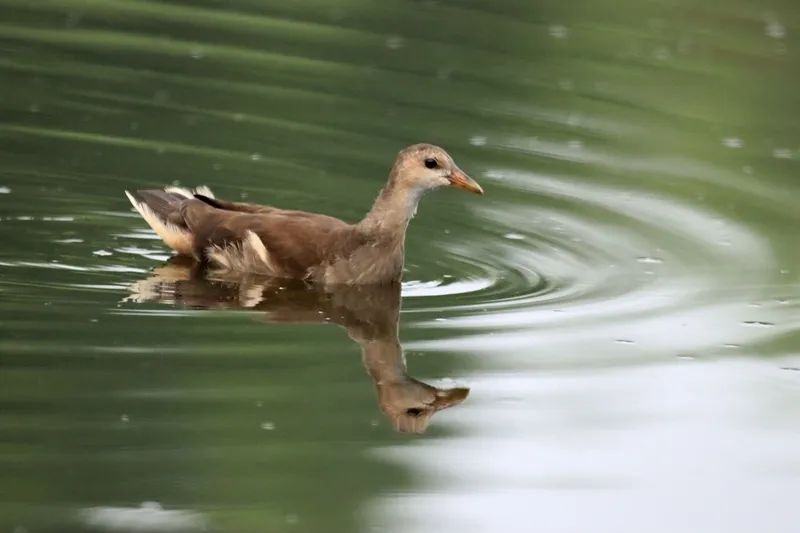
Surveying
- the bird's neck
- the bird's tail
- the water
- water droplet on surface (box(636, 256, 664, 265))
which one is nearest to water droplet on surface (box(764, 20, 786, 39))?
the water

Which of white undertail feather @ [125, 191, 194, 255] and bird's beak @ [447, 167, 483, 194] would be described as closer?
bird's beak @ [447, 167, 483, 194]

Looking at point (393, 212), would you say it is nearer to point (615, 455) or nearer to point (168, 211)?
point (168, 211)

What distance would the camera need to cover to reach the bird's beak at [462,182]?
10.9m

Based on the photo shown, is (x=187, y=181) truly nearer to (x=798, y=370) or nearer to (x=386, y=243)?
(x=386, y=243)

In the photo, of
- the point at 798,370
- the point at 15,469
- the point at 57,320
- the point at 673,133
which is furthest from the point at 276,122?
the point at 15,469

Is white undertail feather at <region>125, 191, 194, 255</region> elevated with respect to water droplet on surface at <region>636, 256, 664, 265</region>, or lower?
elevated

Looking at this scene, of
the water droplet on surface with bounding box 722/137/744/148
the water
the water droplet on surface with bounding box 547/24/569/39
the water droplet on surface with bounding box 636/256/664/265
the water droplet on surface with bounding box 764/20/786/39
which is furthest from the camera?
the water droplet on surface with bounding box 764/20/786/39

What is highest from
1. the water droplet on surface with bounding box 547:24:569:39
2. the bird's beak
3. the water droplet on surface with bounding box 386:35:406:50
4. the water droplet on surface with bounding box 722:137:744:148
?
the water droplet on surface with bounding box 547:24:569:39

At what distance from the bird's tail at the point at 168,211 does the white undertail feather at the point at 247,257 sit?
0.95ft

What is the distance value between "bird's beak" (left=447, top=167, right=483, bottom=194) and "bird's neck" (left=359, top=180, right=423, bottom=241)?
10.1 inches

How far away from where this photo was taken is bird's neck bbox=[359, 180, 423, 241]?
439 inches

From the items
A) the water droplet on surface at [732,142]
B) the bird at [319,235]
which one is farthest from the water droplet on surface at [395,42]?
the bird at [319,235]

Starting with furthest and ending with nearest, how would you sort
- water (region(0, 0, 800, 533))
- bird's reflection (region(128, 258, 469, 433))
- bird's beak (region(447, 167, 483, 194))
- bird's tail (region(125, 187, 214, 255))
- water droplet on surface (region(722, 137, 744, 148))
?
1. water droplet on surface (region(722, 137, 744, 148))
2. bird's tail (region(125, 187, 214, 255))
3. bird's beak (region(447, 167, 483, 194))
4. bird's reflection (region(128, 258, 469, 433))
5. water (region(0, 0, 800, 533))

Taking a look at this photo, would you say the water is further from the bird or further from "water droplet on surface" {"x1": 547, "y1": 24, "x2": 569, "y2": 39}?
the bird
